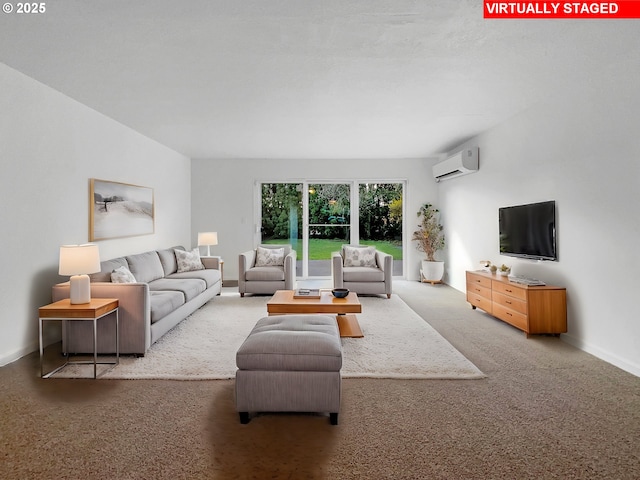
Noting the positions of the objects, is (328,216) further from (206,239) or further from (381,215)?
(206,239)

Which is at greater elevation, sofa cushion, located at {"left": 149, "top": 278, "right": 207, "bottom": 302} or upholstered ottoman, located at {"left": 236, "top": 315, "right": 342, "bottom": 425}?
sofa cushion, located at {"left": 149, "top": 278, "right": 207, "bottom": 302}

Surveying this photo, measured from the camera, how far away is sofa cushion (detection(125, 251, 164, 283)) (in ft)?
16.4

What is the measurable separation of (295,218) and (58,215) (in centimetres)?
484

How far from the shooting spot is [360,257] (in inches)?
271

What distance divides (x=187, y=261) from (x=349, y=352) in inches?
139

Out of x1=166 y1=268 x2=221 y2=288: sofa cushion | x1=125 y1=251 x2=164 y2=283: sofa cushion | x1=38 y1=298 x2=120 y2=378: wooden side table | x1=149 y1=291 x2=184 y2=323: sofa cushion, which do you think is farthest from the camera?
x1=166 y1=268 x2=221 y2=288: sofa cushion

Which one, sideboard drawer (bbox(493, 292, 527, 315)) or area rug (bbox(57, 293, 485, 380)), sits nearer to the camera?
area rug (bbox(57, 293, 485, 380))

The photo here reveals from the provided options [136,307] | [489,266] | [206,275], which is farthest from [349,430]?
[206,275]

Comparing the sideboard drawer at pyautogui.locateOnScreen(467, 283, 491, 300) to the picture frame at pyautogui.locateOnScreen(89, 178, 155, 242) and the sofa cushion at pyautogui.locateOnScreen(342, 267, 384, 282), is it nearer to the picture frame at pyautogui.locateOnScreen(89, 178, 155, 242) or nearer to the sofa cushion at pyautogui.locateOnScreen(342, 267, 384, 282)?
the sofa cushion at pyautogui.locateOnScreen(342, 267, 384, 282)

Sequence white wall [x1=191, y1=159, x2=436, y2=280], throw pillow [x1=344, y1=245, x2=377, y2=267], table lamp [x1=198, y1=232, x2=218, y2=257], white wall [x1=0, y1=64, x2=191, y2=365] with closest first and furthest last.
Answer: white wall [x1=0, y1=64, x2=191, y2=365] < throw pillow [x1=344, y1=245, x2=377, y2=267] < table lamp [x1=198, y1=232, x2=218, y2=257] < white wall [x1=191, y1=159, x2=436, y2=280]

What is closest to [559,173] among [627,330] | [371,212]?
[627,330]

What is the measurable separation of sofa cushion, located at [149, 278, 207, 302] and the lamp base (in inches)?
52.3

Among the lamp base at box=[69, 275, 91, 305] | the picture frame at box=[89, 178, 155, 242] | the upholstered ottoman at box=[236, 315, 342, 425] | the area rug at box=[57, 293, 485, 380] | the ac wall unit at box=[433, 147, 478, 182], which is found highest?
the ac wall unit at box=[433, 147, 478, 182]

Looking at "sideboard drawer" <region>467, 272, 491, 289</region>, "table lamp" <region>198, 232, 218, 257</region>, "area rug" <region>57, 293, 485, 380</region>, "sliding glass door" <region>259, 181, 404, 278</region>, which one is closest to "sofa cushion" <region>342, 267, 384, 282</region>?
"area rug" <region>57, 293, 485, 380</region>
